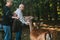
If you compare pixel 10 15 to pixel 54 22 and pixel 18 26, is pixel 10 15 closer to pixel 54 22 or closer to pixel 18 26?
pixel 18 26

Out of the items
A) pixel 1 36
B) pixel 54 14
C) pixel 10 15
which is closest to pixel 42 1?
pixel 54 14

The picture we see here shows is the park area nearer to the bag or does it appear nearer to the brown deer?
the brown deer

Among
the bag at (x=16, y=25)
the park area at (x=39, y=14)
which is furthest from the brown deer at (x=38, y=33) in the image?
the bag at (x=16, y=25)

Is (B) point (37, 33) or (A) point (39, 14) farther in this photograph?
(A) point (39, 14)

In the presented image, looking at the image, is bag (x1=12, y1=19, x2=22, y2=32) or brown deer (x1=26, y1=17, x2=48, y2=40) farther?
bag (x1=12, y1=19, x2=22, y2=32)

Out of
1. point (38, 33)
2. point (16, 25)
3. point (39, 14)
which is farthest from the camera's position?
point (39, 14)

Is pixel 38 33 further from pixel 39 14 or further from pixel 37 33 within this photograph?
pixel 39 14

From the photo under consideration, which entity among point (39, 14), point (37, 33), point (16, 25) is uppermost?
point (39, 14)

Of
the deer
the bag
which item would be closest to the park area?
the deer

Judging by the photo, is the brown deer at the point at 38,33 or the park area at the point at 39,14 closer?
the brown deer at the point at 38,33

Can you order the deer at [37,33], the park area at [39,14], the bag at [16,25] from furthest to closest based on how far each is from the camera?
the park area at [39,14]
the bag at [16,25]
the deer at [37,33]

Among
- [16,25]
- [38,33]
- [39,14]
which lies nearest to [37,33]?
[38,33]

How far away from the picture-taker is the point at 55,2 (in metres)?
11.6

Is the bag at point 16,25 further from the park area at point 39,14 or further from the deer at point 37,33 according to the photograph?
the park area at point 39,14
